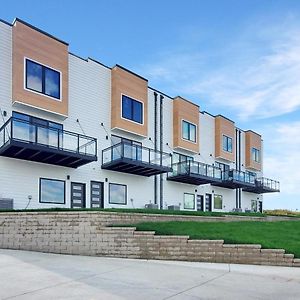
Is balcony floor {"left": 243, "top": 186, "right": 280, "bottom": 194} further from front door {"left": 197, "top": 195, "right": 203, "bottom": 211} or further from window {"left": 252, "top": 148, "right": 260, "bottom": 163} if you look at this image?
front door {"left": 197, "top": 195, "right": 203, "bottom": 211}

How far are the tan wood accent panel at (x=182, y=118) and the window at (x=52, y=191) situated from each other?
36.1 ft

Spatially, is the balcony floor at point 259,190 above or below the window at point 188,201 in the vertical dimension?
above

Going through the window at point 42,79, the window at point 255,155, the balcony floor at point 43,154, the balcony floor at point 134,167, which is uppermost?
the window at point 42,79

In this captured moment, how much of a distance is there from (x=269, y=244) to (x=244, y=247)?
939 millimetres

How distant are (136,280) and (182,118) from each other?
23.2m

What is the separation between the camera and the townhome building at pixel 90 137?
19.8 m

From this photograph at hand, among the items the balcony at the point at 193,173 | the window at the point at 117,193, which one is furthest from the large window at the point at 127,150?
the balcony at the point at 193,173

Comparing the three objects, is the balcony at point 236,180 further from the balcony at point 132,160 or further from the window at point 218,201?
the balcony at point 132,160

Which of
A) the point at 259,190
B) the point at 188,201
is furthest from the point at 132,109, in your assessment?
the point at 259,190

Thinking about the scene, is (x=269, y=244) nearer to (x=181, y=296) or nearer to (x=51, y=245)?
(x=181, y=296)

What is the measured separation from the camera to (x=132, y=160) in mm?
24234

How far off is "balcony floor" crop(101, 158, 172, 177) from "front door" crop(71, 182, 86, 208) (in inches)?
75.1

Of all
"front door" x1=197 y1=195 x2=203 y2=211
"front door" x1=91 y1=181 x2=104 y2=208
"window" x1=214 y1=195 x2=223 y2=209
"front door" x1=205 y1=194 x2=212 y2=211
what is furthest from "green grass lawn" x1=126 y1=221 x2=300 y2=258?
"window" x1=214 y1=195 x2=223 y2=209

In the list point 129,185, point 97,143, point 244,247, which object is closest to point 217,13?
point 244,247
